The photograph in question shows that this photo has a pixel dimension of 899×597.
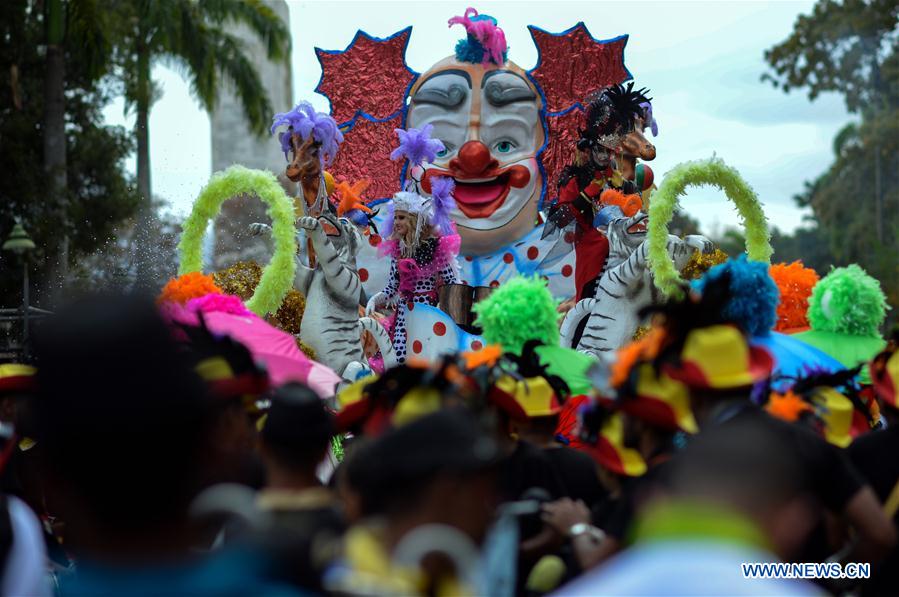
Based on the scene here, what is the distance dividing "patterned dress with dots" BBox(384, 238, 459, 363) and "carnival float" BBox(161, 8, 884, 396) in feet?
0.04

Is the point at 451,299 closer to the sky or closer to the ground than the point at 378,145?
closer to the ground

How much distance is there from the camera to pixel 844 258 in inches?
1518

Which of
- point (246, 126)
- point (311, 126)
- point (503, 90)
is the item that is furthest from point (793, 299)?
point (246, 126)

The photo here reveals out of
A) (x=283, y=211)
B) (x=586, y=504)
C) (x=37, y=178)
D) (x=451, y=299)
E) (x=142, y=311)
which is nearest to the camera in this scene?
(x=142, y=311)

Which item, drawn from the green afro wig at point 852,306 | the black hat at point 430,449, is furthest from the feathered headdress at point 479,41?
the black hat at point 430,449

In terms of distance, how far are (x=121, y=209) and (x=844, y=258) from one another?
2471 centimetres

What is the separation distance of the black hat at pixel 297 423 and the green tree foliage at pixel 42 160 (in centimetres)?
1524

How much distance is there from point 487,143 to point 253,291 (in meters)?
3.19

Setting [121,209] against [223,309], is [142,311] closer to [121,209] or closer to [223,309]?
[223,309]

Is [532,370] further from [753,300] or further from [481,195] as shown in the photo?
[481,195]

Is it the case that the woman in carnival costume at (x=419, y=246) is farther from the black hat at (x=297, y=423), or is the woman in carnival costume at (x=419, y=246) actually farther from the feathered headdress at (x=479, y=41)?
the black hat at (x=297, y=423)

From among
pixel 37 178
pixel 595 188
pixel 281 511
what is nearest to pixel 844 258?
pixel 37 178

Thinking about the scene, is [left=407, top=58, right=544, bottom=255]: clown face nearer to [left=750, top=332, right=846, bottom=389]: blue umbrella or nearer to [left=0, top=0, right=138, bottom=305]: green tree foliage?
[left=750, top=332, right=846, bottom=389]: blue umbrella

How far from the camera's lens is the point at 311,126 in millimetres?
9742
